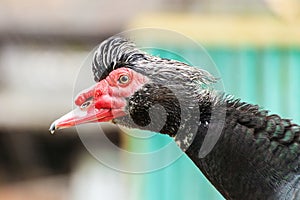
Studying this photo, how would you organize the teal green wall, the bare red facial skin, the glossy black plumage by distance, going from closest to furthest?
the glossy black plumage → the bare red facial skin → the teal green wall

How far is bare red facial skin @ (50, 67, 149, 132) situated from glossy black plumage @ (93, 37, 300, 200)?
0.02 m

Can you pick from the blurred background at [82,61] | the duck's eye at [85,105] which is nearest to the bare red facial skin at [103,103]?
the duck's eye at [85,105]

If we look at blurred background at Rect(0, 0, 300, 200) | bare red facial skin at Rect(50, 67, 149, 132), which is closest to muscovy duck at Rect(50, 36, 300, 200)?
bare red facial skin at Rect(50, 67, 149, 132)

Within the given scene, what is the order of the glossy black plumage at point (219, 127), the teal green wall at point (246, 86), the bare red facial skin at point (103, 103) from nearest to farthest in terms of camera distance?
the glossy black plumage at point (219, 127), the bare red facial skin at point (103, 103), the teal green wall at point (246, 86)

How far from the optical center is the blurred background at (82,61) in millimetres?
3986

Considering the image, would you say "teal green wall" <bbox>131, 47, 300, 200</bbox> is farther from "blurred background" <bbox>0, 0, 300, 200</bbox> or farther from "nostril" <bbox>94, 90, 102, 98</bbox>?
"nostril" <bbox>94, 90, 102, 98</bbox>

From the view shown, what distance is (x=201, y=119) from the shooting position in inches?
72.0

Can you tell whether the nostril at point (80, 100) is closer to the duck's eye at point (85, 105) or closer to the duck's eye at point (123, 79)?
the duck's eye at point (85, 105)

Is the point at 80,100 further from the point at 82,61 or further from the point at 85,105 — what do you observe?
the point at 82,61

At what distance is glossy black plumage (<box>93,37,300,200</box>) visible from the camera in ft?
5.79

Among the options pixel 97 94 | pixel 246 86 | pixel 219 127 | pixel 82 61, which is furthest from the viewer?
pixel 82 61

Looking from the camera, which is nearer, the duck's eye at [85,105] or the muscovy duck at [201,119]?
the muscovy duck at [201,119]

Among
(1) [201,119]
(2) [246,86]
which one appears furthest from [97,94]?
(2) [246,86]

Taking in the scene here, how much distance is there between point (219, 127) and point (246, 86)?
2237 millimetres
